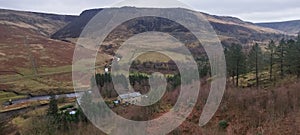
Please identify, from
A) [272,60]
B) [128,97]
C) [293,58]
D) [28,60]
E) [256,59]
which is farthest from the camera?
[28,60]

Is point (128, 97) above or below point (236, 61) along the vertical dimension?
below

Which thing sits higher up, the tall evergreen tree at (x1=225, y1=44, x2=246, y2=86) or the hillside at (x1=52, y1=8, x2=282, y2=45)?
the hillside at (x1=52, y1=8, x2=282, y2=45)

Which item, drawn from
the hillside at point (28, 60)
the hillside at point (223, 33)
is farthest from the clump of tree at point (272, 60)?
the hillside at point (223, 33)

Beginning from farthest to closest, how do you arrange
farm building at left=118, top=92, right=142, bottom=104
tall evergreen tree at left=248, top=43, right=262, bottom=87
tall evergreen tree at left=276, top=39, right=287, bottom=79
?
1. farm building at left=118, top=92, right=142, bottom=104
2. tall evergreen tree at left=248, top=43, right=262, bottom=87
3. tall evergreen tree at left=276, top=39, right=287, bottom=79

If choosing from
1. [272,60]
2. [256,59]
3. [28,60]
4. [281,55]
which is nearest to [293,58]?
[281,55]

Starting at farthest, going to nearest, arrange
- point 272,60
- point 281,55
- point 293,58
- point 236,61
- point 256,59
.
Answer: point 272,60, point 256,59, point 236,61, point 281,55, point 293,58

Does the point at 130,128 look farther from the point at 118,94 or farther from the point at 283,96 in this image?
the point at 118,94

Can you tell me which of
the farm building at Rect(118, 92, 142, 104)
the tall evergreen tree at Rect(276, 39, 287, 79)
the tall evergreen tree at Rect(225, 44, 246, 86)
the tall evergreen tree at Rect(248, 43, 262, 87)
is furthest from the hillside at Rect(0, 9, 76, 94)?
the tall evergreen tree at Rect(276, 39, 287, 79)

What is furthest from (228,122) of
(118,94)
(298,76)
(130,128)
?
(118,94)

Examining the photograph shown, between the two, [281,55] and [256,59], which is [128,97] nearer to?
[256,59]

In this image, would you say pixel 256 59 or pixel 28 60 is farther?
pixel 28 60

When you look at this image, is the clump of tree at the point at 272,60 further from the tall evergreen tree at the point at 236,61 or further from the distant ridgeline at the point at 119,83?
the distant ridgeline at the point at 119,83

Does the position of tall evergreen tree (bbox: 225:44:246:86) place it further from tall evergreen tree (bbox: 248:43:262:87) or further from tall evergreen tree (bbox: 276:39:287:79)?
tall evergreen tree (bbox: 276:39:287:79)
